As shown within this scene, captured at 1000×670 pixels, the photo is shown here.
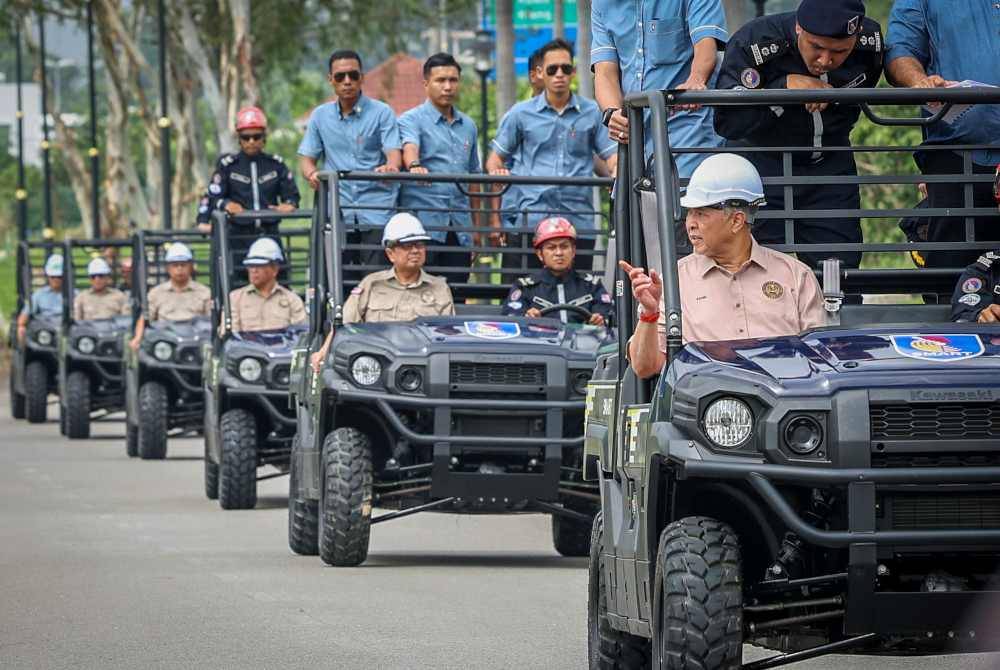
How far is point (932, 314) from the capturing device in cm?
852

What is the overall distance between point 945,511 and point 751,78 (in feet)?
9.43

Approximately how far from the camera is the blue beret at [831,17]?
9023mm

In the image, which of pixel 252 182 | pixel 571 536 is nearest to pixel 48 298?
pixel 252 182

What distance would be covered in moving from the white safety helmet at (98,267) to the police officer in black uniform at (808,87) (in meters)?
20.8

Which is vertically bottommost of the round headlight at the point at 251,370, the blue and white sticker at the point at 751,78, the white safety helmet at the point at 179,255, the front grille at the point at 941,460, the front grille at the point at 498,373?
the round headlight at the point at 251,370

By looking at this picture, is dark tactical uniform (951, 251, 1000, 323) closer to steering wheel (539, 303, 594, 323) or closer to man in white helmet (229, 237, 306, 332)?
steering wheel (539, 303, 594, 323)

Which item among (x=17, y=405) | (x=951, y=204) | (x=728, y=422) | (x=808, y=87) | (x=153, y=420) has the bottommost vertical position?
(x=17, y=405)

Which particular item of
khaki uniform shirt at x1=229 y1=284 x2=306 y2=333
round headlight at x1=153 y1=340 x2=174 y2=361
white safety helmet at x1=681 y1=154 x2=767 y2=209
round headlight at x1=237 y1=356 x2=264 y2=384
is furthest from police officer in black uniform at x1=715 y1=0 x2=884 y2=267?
round headlight at x1=153 y1=340 x2=174 y2=361

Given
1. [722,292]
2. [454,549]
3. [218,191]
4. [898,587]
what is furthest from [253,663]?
[218,191]

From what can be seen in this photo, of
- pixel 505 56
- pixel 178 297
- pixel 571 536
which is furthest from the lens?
pixel 505 56

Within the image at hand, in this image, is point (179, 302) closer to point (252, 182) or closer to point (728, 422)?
point (252, 182)

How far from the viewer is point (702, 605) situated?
674 cm

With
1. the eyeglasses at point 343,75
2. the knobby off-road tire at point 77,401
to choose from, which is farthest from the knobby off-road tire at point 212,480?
the knobby off-road tire at point 77,401

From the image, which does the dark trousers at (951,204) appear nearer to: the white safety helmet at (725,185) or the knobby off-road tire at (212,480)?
the white safety helmet at (725,185)
